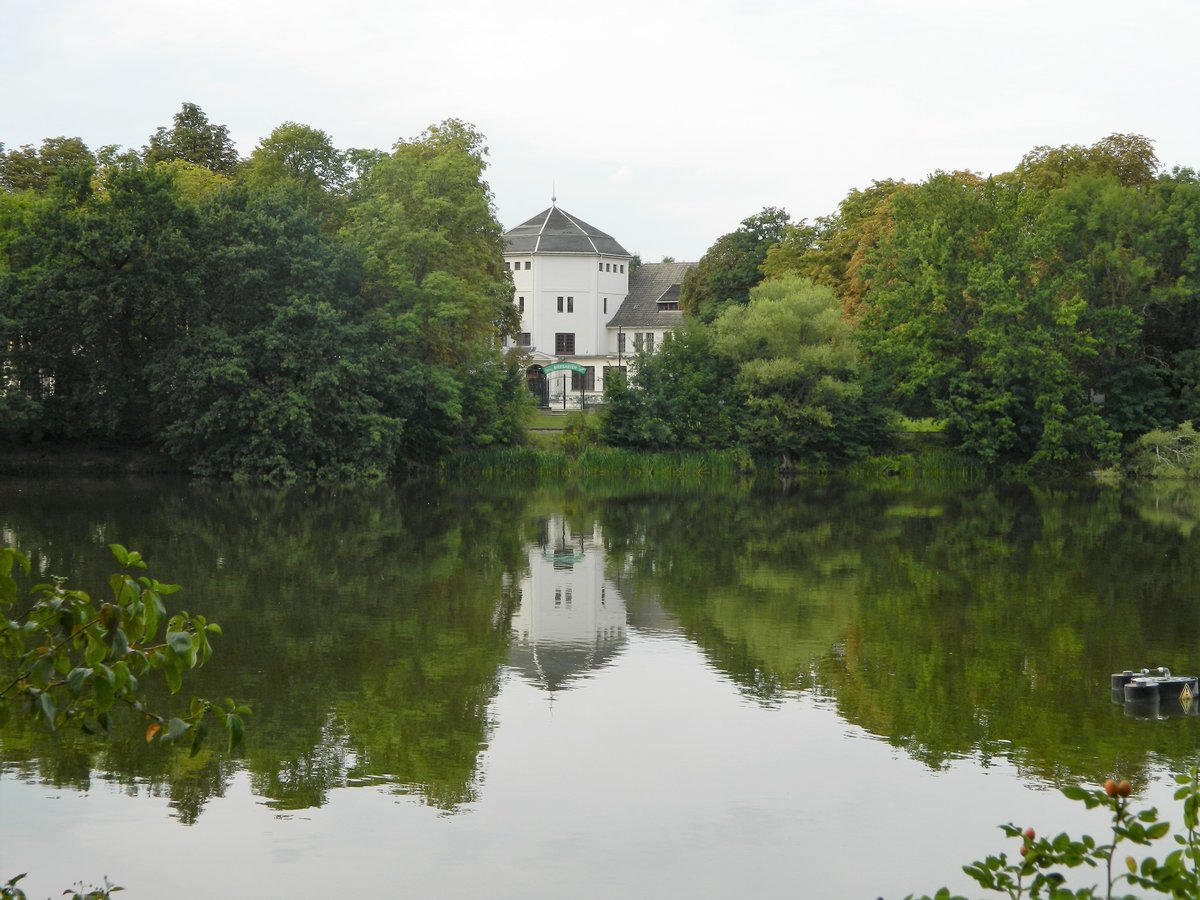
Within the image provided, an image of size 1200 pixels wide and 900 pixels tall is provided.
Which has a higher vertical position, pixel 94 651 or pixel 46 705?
pixel 94 651

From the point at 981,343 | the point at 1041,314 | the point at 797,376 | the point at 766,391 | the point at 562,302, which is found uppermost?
the point at 562,302

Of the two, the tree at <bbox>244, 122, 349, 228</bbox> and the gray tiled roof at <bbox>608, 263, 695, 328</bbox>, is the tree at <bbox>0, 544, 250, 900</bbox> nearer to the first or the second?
the tree at <bbox>244, 122, 349, 228</bbox>

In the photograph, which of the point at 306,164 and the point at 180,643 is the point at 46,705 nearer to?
the point at 180,643

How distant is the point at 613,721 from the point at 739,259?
61.5 m

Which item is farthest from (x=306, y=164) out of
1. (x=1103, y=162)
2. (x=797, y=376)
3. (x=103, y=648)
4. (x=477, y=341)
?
(x=103, y=648)

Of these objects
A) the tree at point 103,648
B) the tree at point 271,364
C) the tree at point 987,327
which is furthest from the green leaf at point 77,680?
the tree at point 987,327

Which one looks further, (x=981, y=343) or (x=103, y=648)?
(x=981, y=343)

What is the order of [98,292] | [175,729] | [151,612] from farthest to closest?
[98,292] → [175,729] → [151,612]

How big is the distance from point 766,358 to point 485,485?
11897 mm

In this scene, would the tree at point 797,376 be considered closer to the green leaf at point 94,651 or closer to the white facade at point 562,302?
the white facade at point 562,302

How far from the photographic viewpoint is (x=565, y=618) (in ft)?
61.1

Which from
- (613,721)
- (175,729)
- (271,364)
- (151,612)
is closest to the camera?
(151,612)

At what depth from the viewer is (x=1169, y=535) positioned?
28578 mm

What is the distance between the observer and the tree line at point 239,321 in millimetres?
41125
